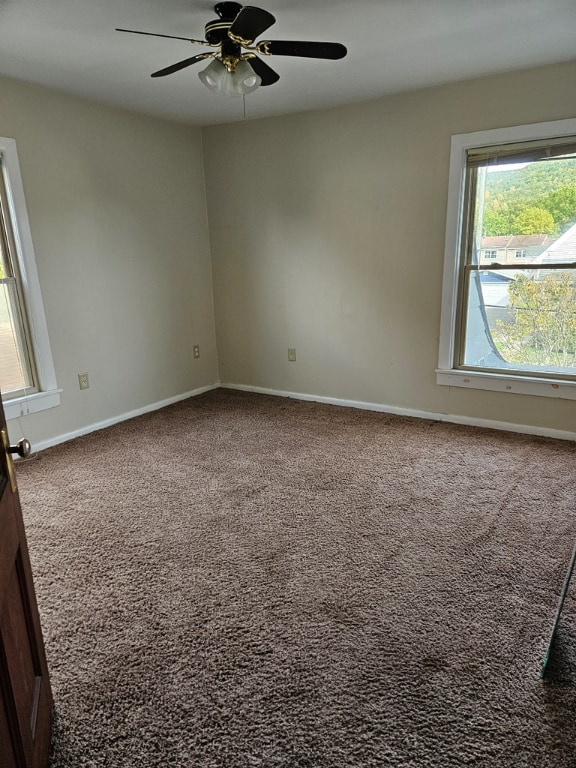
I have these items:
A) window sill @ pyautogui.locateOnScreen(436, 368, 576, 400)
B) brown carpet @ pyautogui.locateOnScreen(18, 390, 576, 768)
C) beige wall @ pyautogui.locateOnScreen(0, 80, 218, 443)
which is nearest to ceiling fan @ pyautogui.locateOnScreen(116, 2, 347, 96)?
beige wall @ pyautogui.locateOnScreen(0, 80, 218, 443)

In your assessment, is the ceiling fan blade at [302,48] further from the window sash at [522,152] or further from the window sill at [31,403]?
the window sill at [31,403]

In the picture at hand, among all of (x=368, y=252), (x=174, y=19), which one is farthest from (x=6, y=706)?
(x=368, y=252)

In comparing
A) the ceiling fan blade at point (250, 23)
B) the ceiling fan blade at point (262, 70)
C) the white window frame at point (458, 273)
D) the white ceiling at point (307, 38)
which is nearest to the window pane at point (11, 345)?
the white ceiling at point (307, 38)

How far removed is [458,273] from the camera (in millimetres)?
3492

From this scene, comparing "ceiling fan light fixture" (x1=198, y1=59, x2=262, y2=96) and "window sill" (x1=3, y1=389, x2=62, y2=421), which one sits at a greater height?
"ceiling fan light fixture" (x1=198, y1=59, x2=262, y2=96)

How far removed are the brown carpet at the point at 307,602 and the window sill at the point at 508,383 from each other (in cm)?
36

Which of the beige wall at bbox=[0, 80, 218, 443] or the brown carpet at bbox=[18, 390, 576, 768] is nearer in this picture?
the brown carpet at bbox=[18, 390, 576, 768]

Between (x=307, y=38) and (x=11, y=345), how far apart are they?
2.58 meters

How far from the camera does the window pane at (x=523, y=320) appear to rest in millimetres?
3238

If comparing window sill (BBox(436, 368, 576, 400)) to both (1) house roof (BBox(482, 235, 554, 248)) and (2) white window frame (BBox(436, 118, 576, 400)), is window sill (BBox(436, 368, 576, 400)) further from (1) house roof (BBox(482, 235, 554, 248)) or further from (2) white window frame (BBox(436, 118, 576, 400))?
(1) house roof (BBox(482, 235, 554, 248))

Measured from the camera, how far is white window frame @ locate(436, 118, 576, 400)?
10.0 ft

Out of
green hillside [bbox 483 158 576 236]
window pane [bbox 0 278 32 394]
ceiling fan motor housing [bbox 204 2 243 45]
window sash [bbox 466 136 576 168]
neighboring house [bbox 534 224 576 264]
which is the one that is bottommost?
window pane [bbox 0 278 32 394]

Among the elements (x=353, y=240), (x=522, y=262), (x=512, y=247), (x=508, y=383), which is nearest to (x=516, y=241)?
(x=512, y=247)

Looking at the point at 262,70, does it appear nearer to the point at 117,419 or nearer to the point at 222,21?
the point at 222,21
